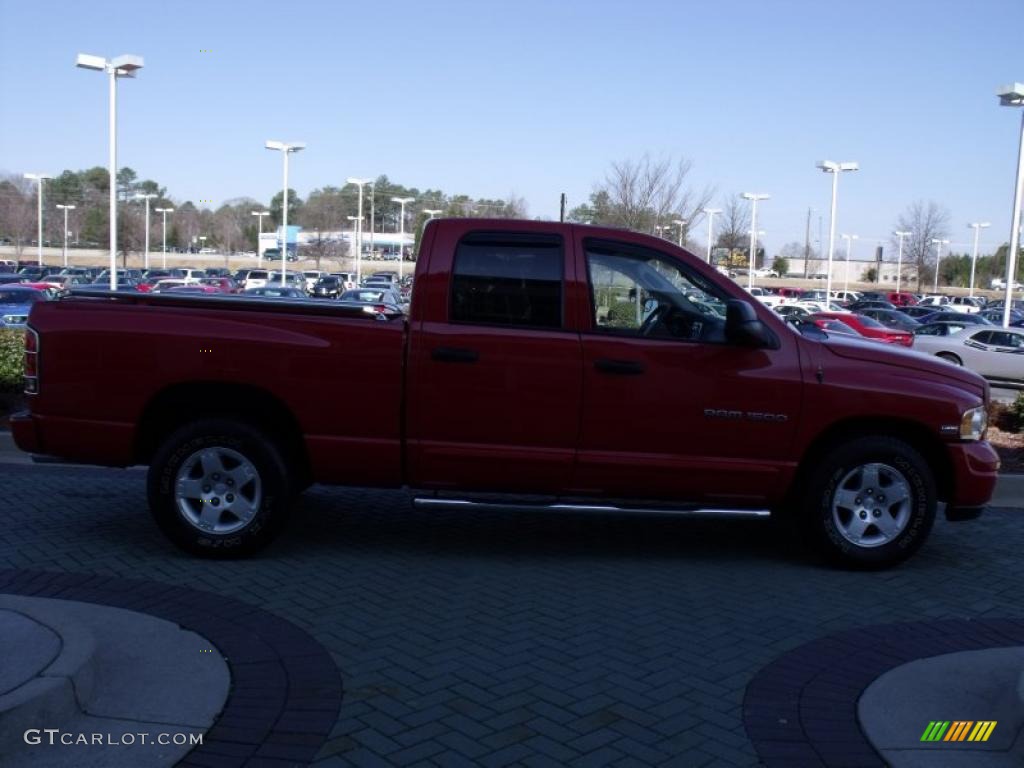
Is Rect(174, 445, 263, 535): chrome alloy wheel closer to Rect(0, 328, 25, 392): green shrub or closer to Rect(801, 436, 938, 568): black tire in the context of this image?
Rect(801, 436, 938, 568): black tire

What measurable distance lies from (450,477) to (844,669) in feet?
8.50

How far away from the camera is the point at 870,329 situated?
29.0 meters

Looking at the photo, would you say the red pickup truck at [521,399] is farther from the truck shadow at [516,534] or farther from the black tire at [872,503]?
the truck shadow at [516,534]

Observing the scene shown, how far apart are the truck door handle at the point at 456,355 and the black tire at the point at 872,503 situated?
2273 millimetres

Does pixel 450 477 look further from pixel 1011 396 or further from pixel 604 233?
pixel 1011 396

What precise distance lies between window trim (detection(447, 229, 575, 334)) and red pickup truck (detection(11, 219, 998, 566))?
0.5 inches

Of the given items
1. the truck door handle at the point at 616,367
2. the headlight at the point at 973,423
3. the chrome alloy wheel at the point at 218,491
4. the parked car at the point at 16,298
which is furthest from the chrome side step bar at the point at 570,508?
the parked car at the point at 16,298

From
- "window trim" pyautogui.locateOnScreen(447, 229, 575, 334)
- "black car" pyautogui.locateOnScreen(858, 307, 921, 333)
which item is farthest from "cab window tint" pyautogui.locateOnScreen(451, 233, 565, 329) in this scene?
"black car" pyautogui.locateOnScreen(858, 307, 921, 333)

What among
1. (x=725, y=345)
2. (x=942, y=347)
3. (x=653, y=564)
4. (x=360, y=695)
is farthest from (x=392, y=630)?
(x=942, y=347)

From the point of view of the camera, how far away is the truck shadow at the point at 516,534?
23.4 ft

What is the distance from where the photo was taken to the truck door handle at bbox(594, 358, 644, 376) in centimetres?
636

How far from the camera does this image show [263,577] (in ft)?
20.6

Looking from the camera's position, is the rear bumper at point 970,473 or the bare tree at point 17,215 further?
the bare tree at point 17,215

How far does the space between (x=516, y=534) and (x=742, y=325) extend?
2354 mm
